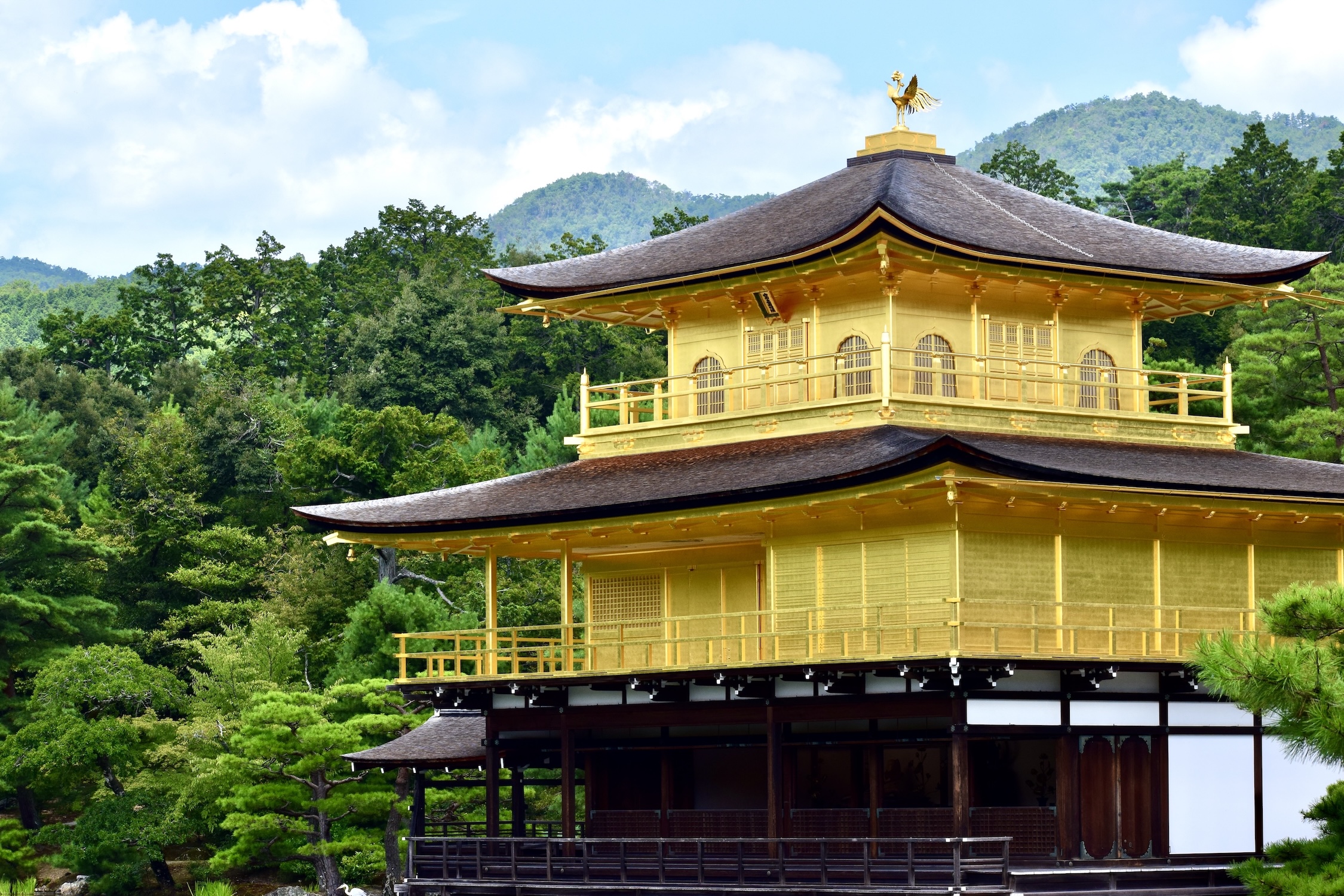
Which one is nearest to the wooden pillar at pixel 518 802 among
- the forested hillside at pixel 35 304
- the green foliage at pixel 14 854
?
the green foliage at pixel 14 854

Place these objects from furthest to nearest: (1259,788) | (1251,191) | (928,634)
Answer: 1. (1251,191)
2. (1259,788)
3. (928,634)

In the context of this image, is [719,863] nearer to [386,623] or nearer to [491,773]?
[491,773]

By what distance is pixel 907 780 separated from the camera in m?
33.2

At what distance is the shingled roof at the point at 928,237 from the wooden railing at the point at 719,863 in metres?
10.1

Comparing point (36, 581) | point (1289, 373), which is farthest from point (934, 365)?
point (36, 581)

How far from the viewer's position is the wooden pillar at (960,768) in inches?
1178

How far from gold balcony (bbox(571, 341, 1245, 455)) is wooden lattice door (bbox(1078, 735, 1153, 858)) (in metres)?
5.93

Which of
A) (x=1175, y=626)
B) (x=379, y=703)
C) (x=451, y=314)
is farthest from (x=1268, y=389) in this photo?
(x=451, y=314)

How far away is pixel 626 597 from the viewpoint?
124 ft

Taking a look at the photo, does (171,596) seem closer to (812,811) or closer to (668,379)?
(668,379)

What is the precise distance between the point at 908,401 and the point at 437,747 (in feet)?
42.5

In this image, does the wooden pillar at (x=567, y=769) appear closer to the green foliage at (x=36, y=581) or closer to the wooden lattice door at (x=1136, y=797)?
the wooden lattice door at (x=1136, y=797)

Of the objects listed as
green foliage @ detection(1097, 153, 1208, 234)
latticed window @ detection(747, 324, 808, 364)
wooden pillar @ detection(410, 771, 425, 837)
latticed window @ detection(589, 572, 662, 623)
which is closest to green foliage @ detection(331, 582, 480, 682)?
wooden pillar @ detection(410, 771, 425, 837)

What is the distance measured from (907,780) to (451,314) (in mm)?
50853
